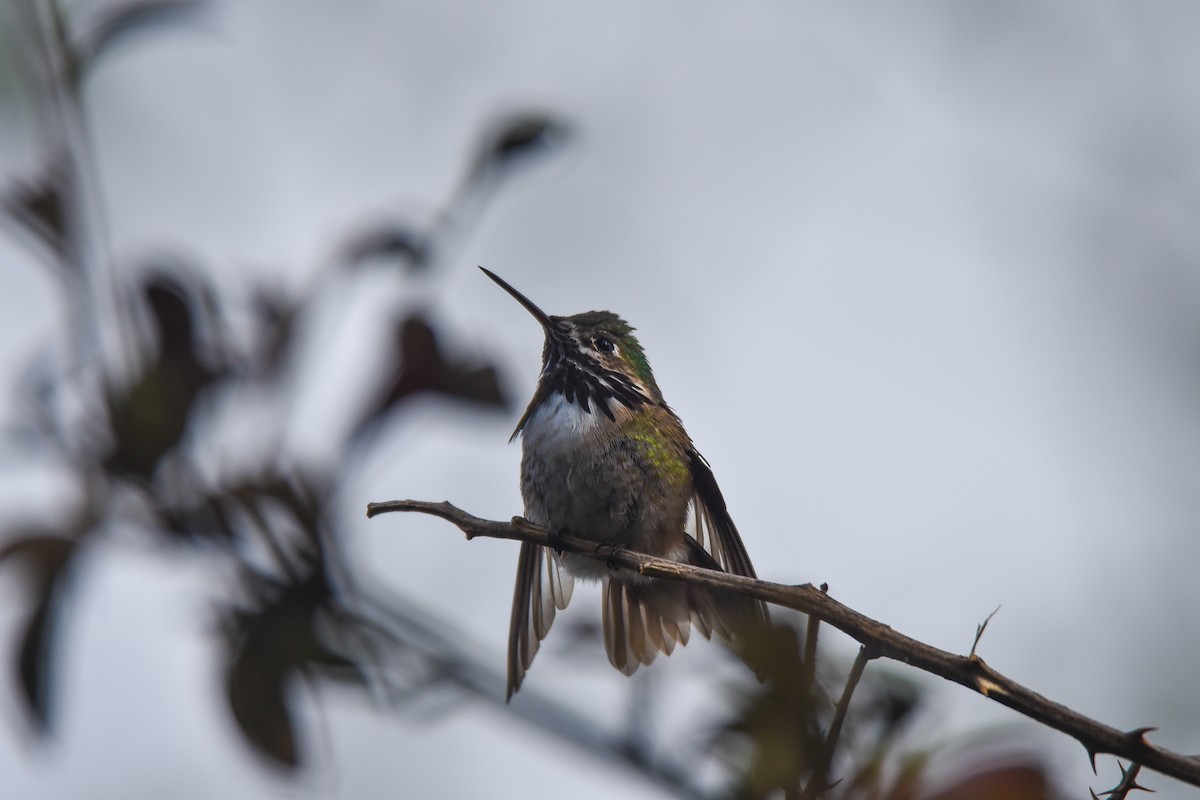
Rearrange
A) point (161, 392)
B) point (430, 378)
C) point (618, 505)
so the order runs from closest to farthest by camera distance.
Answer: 1. point (161, 392)
2. point (430, 378)
3. point (618, 505)

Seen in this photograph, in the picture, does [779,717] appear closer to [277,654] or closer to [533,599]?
[277,654]

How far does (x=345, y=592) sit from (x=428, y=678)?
273 millimetres

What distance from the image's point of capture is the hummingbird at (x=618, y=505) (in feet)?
12.6

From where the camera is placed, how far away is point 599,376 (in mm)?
4828

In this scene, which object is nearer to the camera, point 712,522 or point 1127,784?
point 1127,784

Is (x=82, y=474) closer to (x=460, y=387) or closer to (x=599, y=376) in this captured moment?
(x=460, y=387)

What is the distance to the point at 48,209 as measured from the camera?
7.12ft

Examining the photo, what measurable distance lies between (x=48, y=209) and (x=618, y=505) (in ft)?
8.03

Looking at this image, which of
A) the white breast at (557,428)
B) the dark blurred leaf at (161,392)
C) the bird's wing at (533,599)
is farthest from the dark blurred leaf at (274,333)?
the white breast at (557,428)

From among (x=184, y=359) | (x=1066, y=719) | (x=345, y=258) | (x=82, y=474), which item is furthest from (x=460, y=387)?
(x=1066, y=719)

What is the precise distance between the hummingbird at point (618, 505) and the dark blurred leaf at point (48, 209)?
6.10ft

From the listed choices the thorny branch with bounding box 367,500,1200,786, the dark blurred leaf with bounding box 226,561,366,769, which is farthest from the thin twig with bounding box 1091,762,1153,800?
the dark blurred leaf with bounding box 226,561,366,769

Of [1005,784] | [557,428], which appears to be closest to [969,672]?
[1005,784]

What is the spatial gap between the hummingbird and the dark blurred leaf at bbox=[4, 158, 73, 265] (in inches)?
73.3
